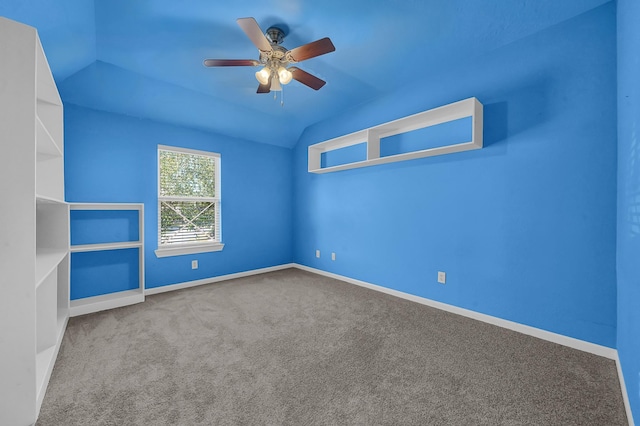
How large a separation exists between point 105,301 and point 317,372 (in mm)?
2626

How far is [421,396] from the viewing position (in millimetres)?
1595

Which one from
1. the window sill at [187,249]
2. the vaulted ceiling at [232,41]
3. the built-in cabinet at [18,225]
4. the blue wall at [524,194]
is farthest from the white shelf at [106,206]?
the blue wall at [524,194]

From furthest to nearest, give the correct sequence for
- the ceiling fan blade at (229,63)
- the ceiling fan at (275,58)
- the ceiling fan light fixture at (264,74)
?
1. the ceiling fan light fixture at (264,74)
2. the ceiling fan blade at (229,63)
3. the ceiling fan at (275,58)

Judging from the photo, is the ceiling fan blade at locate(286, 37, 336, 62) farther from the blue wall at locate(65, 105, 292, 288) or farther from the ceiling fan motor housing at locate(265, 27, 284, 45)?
the blue wall at locate(65, 105, 292, 288)

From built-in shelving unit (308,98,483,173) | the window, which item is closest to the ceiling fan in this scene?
built-in shelving unit (308,98,483,173)

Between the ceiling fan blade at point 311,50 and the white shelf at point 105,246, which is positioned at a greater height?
the ceiling fan blade at point 311,50

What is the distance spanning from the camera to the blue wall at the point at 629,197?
138cm

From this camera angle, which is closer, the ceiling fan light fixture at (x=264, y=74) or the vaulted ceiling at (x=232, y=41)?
the vaulted ceiling at (x=232, y=41)

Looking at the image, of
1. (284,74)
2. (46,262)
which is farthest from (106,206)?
(284,74)

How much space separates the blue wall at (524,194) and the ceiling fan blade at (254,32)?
1.92 metres

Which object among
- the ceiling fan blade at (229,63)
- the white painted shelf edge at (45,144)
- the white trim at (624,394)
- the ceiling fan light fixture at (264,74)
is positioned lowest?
the white trim at (624,394)

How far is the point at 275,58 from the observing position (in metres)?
2.27

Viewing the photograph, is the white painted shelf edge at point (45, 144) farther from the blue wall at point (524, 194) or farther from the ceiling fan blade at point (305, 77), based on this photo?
the blue wall at point (524, 194)

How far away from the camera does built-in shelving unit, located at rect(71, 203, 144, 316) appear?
9.78 ft
